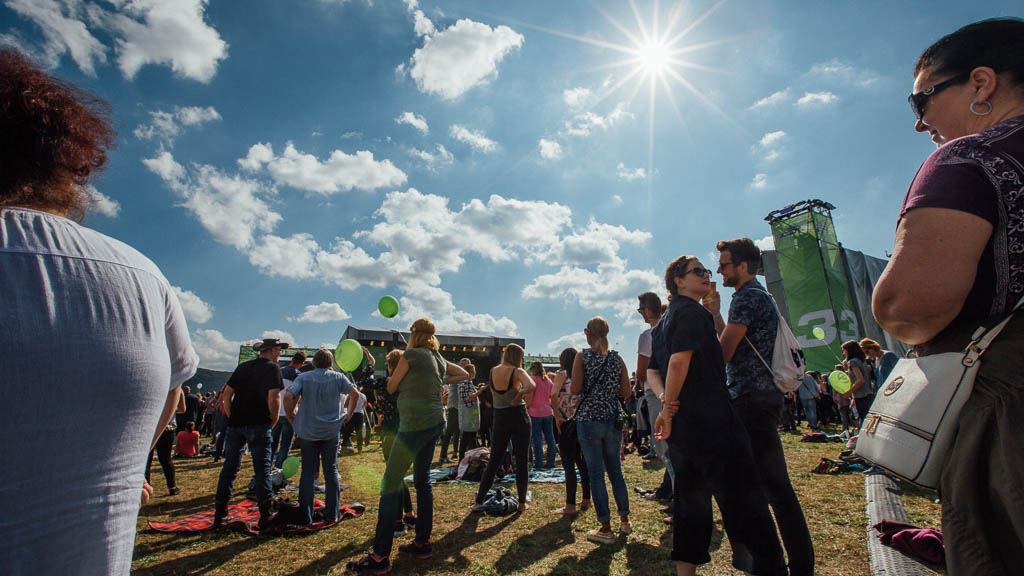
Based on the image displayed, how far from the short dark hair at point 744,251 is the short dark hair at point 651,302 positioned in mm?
1464

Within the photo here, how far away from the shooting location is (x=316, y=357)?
5.18m

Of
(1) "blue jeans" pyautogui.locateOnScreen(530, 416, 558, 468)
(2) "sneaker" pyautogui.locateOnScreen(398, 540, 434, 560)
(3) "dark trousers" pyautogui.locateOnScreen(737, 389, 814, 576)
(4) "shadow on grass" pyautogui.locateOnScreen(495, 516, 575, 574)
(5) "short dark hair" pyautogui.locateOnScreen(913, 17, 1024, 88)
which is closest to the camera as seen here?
(5) "short dark hair" pyautogui.locateOnScreen(913, 17, 1024, 88)

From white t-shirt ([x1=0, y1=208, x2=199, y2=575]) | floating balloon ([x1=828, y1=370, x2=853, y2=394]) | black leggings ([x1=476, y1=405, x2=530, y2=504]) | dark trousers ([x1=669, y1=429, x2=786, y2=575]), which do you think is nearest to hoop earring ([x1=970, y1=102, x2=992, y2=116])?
dark trousers ([x1=669, y1=429, x2=786, y2=575])

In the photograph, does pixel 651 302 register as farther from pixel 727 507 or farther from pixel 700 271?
pixel 727 507

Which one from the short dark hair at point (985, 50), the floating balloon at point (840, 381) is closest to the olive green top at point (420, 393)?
the short dark hair at point (985, 50)

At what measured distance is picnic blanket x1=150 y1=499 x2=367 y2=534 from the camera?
4691 millimetres

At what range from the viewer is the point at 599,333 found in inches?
177

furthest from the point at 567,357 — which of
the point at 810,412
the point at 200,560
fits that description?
the point at 810,412

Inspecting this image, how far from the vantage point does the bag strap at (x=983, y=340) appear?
90cm

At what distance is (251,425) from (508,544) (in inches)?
123

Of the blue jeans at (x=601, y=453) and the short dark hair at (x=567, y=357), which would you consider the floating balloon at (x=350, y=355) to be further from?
the blue jeans at (x=601, y=453)

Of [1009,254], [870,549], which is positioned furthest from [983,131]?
[870,549]

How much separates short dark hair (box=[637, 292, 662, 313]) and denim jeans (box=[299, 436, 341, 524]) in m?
3.73

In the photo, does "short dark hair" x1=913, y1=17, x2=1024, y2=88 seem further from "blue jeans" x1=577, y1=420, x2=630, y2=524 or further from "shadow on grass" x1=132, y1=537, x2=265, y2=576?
"shadow on grass" x1=132, y1=537, x2=265, y2=576
